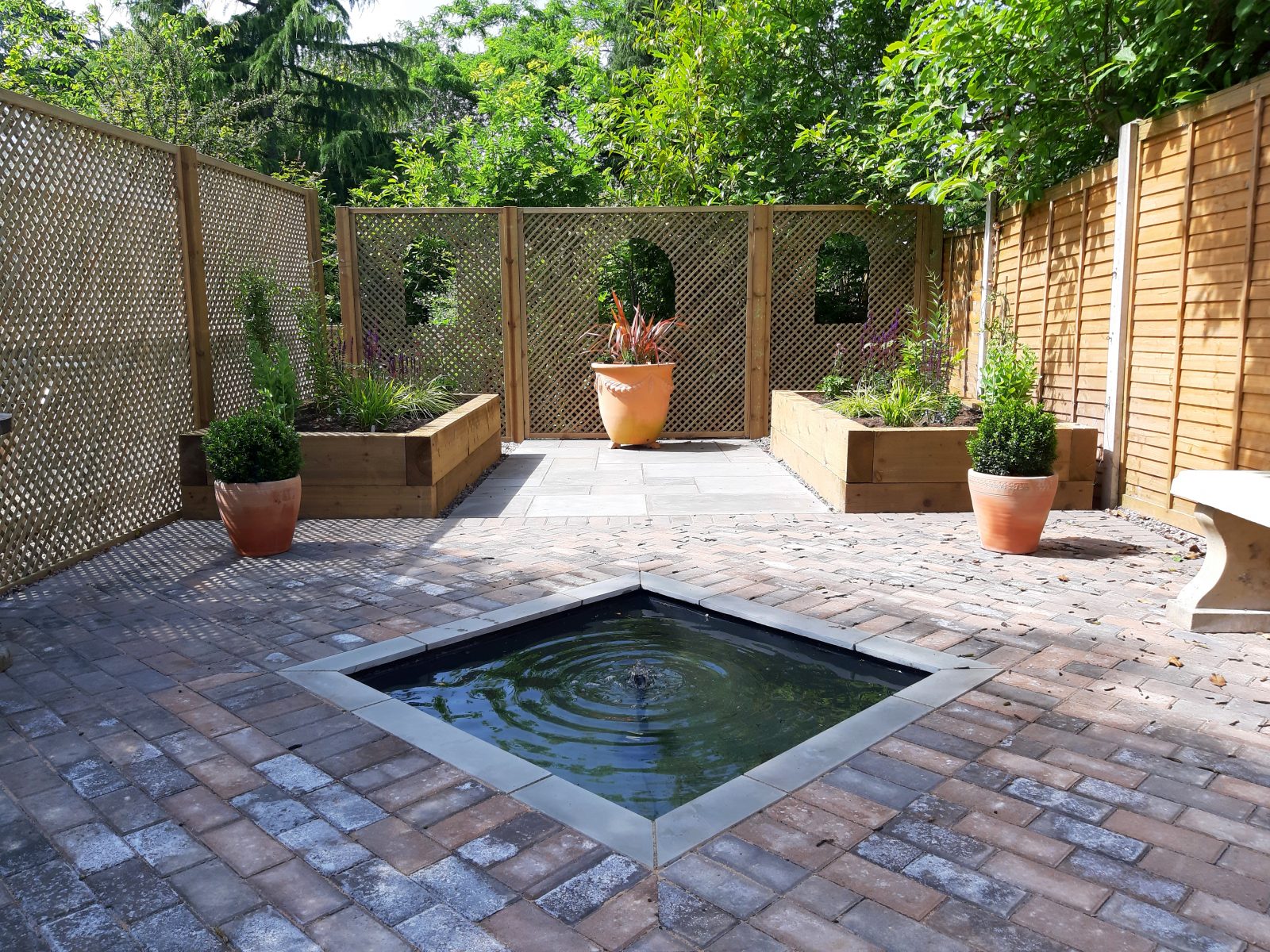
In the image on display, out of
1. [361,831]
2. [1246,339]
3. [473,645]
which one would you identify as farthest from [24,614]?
[1246,339]

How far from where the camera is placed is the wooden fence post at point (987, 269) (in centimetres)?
759

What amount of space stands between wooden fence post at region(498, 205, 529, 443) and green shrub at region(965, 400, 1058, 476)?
214 inches

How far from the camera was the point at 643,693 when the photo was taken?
299 cm

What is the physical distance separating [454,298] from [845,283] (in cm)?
418

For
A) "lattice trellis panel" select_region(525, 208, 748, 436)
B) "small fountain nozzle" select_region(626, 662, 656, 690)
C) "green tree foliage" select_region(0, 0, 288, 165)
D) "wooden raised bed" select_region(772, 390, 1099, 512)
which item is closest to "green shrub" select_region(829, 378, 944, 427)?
"wooden raised bed" select_region(772, 390, 1099, 512)

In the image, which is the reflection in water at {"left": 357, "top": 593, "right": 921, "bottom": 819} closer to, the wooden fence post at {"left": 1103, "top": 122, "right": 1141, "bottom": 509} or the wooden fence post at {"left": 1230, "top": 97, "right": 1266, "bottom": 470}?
the wooden fence post at {"left": 1230, "top": 97, "right": 1266, "bottom": 470}

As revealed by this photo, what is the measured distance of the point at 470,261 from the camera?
9.11 meters

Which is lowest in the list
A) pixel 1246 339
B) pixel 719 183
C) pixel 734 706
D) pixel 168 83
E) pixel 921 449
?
pixel 734 706

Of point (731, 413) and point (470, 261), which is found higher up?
point (470, 261)

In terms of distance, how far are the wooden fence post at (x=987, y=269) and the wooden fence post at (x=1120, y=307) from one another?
1.80m

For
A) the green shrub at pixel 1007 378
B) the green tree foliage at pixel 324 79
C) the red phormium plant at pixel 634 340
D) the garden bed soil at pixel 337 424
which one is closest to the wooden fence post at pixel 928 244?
the red phormium plant at pixel 634 340

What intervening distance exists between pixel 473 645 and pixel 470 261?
638 centimetres

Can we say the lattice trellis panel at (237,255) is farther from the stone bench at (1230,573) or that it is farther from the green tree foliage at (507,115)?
the stone bench at (1230,573)

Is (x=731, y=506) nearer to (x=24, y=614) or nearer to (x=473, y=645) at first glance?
→ (x=473, y=645)
